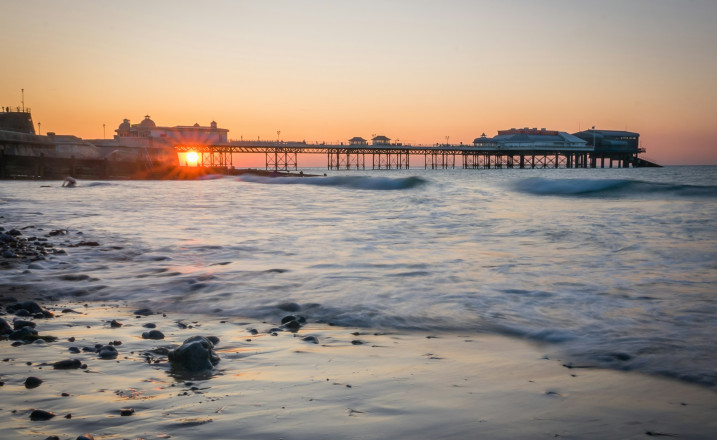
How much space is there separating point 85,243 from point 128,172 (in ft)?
156

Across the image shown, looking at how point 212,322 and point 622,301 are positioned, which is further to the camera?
point 622,301

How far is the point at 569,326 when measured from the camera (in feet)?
14.5

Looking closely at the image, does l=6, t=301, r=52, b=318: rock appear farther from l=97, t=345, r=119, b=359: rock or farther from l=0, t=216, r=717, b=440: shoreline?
l=97, t=345, r=119, b=359: rock

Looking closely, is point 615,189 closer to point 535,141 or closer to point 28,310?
point 28,310

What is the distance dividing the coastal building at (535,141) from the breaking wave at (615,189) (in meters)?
81.3

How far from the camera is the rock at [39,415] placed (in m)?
2.36

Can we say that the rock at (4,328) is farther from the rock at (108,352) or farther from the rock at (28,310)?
the rock at (108,352)

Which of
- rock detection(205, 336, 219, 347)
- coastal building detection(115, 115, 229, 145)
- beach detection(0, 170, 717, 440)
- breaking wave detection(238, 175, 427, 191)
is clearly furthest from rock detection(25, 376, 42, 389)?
coastal building detection(115, 115, 229, 145)

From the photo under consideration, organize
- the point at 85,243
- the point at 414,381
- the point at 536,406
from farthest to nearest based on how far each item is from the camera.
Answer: the point at 85,243 < the point at 414,381 < the point at 536,406

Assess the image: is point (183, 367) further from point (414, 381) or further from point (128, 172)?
point (128, 172)

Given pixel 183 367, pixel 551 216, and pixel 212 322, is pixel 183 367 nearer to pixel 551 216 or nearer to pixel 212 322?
pixel 212 322

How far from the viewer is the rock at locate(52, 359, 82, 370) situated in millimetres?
3129

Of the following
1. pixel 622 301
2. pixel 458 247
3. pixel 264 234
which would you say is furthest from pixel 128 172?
pixel 622 301

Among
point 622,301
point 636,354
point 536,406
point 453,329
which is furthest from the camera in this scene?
point 622,301
